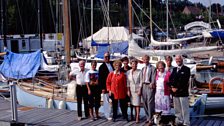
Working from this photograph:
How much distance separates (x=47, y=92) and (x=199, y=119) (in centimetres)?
630

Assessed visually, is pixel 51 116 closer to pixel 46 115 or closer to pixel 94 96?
pixel 46 115

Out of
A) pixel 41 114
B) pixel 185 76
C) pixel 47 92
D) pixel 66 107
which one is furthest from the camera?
pixel 47 92

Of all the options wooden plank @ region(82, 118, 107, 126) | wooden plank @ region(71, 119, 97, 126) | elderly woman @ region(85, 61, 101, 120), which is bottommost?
wooden plank @ region(71, 119, 97, 126)

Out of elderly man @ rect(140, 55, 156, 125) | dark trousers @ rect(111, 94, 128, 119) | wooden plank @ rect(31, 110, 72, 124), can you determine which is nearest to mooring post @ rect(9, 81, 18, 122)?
wooden plank @ rect(31, 110, 72, 124)

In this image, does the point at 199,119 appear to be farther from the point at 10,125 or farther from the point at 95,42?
the point at 95,42

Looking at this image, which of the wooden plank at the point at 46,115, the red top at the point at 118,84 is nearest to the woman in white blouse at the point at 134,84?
the red top at the point at 118,84

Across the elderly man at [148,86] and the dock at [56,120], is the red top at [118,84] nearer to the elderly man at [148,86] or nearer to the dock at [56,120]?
the elderly man at [148,86]

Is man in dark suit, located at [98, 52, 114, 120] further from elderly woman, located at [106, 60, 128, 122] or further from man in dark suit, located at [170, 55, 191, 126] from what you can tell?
man in dark suit, located at [170, 55, 191, 126]

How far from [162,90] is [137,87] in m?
0.72

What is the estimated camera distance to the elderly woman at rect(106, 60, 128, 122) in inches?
403

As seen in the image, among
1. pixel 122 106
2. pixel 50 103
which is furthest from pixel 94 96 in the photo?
pixel 50 103

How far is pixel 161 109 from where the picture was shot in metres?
9.82

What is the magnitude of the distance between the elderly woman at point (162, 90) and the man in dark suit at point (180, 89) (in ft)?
0.68

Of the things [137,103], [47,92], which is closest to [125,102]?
[137,103]
